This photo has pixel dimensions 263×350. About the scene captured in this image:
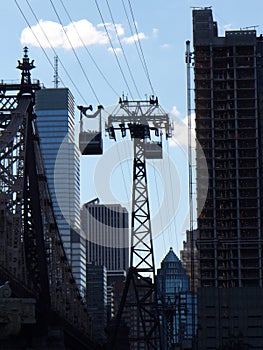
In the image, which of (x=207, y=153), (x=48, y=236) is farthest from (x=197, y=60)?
(x=48, y=236)

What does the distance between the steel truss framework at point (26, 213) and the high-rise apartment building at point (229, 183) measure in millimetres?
46523

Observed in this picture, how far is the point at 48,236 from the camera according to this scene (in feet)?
287

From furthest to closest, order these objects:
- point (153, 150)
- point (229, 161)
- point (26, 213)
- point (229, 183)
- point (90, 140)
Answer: point (229, 161) → point (229, 183) → point (153, 150) → point (90, 140) → point (26, 213)

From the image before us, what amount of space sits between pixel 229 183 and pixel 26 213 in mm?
67645

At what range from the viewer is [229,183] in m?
142

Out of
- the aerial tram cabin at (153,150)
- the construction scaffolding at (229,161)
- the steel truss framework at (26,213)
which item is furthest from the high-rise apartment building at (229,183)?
the steel truss framework at (26,213)

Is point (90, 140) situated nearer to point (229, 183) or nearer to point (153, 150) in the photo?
point (153, 150)

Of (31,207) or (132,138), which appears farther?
(132,138)

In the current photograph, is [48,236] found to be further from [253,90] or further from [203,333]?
[253,90]

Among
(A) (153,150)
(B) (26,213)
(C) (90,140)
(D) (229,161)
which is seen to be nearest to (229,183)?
(D) (229,161)

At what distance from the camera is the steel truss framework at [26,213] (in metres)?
70.9

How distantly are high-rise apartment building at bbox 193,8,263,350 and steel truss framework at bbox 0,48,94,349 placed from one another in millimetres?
46523

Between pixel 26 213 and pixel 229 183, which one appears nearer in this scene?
pixel 26 213

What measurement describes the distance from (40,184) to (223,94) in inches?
2697
